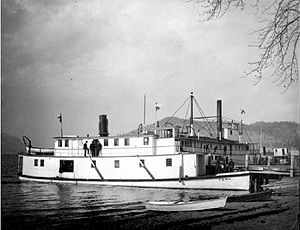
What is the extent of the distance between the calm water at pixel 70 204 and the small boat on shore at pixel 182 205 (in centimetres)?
16

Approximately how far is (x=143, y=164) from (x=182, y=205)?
6075mm

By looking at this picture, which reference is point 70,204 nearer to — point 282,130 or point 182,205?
point 182,205

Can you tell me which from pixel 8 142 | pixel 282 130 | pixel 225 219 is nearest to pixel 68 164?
pixel 225 219

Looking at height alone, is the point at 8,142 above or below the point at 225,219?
above

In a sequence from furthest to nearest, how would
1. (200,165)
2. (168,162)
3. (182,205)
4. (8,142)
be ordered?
1. (200,165)
2. (168,162)
3. (182,205)
4. (8,142)

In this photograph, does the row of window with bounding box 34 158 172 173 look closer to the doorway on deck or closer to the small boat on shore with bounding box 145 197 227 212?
the doorway on deck

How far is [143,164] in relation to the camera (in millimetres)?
12734

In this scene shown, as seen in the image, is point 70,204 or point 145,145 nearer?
point 70,204

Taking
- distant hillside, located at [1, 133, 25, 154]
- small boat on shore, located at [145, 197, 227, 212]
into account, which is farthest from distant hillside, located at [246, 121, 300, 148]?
distant hillside, located at [1, 133, 25, 154]

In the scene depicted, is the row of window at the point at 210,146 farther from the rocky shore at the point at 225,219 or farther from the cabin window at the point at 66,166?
the rocky shore at the point at 225,219

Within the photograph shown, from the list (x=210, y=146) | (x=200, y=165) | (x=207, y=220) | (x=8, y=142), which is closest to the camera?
(x=8, y=142)

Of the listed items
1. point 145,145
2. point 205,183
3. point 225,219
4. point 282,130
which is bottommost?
point 205,183

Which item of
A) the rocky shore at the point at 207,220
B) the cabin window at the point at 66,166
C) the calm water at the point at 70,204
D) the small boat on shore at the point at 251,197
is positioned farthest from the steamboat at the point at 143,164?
the rocky shore at the point at 207,220

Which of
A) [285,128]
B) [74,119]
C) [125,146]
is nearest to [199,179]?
[125,146]
